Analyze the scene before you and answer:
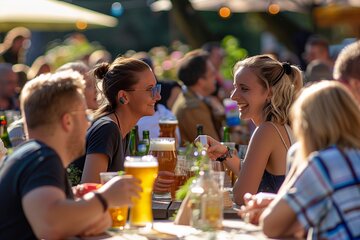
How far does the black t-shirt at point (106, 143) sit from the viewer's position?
439 cm

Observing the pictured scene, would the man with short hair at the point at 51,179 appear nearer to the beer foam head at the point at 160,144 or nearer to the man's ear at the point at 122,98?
the beer foam head at the point at 160,144

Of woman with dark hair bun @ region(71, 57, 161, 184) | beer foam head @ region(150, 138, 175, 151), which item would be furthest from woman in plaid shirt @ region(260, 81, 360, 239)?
woman with dark hair bun @ region(71, 57, 161, 184)

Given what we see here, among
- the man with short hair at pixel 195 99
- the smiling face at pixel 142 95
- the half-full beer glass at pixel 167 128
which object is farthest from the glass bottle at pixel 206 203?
the man with short hair at pixel 195 99

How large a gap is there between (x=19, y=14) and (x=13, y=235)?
1238cm

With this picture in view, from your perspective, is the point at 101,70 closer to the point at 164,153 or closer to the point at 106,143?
the point at 106,143

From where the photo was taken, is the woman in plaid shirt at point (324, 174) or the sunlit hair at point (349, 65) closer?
the woman in plaid shirt at point (324, 174)

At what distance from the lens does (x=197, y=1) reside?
16.8 meters

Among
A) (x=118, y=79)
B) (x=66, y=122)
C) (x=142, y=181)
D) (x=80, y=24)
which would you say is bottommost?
(x=142, y=181)

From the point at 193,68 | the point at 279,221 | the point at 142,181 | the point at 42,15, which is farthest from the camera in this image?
the point at 42,15

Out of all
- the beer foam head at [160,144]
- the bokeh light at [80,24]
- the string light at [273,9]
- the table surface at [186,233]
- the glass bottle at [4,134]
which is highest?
the string light at [273,9]

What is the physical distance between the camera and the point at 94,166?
4.32 meters

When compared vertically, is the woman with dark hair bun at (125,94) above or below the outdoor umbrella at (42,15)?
below

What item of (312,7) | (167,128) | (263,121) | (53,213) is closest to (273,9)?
(312,7)

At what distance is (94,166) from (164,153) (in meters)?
0.36
